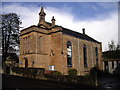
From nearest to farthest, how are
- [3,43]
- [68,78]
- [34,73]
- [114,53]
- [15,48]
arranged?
[68,78] → [34,73] → [3,43] → [15,48] → [114,53]

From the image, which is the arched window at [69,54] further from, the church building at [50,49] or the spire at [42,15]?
the spire at [42,15]

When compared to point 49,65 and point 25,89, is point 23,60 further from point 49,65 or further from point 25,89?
point 25,89

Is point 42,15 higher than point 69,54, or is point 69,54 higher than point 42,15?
point 42,15

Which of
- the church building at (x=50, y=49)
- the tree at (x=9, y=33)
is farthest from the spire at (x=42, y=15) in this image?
the tree at (x=9, y=33)

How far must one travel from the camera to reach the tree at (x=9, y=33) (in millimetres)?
37247

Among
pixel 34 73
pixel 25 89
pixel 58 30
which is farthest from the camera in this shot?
pixel 58 30

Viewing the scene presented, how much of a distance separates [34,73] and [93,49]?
24702 mm

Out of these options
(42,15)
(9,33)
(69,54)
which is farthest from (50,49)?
(9,33)

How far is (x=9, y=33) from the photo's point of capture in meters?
38.4

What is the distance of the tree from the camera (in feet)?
122

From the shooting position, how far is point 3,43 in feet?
122

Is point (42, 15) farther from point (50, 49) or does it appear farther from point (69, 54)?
point (69, 54)

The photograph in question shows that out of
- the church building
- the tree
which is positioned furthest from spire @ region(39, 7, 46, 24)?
the tree

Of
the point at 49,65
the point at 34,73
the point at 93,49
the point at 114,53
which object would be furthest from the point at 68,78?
the point at 114,53
